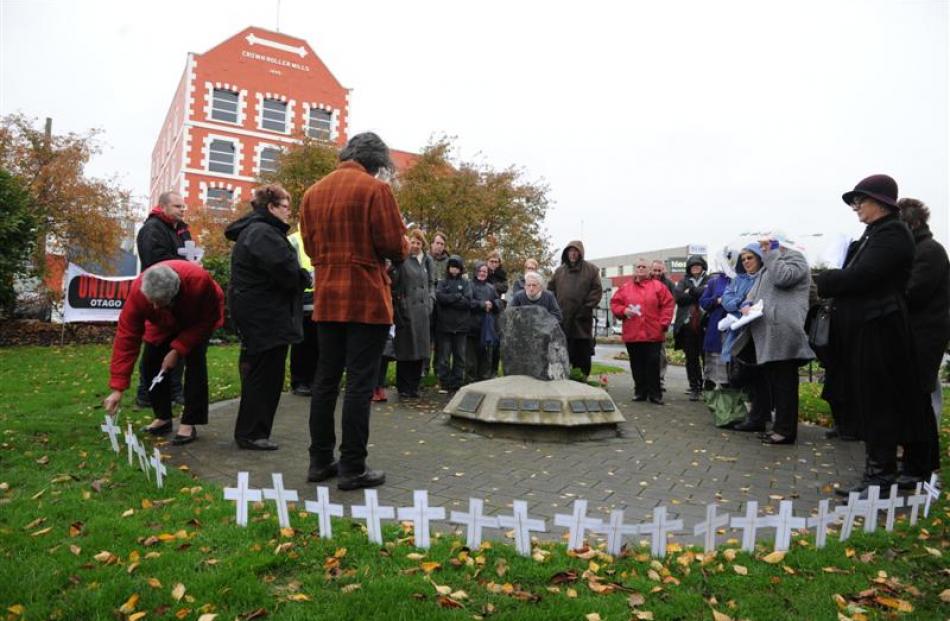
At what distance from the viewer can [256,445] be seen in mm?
5098

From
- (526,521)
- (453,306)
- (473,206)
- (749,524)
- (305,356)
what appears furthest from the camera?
(473,206)

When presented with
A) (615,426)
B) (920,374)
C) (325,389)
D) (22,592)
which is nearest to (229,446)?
(325,389)

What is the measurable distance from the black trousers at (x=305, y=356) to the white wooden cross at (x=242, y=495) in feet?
13.6

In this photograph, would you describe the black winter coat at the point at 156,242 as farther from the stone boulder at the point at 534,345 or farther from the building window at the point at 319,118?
the building window at the point at 319,118

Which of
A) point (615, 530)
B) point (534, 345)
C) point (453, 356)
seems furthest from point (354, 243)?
point (453, 356)

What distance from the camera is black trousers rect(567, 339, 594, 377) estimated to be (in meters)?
9.33

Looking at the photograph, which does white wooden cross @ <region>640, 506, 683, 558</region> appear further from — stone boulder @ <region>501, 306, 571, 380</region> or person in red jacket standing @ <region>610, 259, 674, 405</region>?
person in red jacket standing @ <region>610, 259, 674, 405</region>

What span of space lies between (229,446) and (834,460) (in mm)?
5209

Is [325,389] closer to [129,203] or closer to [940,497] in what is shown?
[940,497]

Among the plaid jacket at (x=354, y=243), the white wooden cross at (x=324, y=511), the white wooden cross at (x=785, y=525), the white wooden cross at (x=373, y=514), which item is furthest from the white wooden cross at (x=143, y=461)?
the white wooden cross at (x=785, y=525)

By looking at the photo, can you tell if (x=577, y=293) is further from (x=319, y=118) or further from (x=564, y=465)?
(x=319, y=118)

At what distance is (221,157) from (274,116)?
447 cm

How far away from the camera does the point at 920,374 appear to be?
4426 mm

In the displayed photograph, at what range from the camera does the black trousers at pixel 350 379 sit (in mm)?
4086
